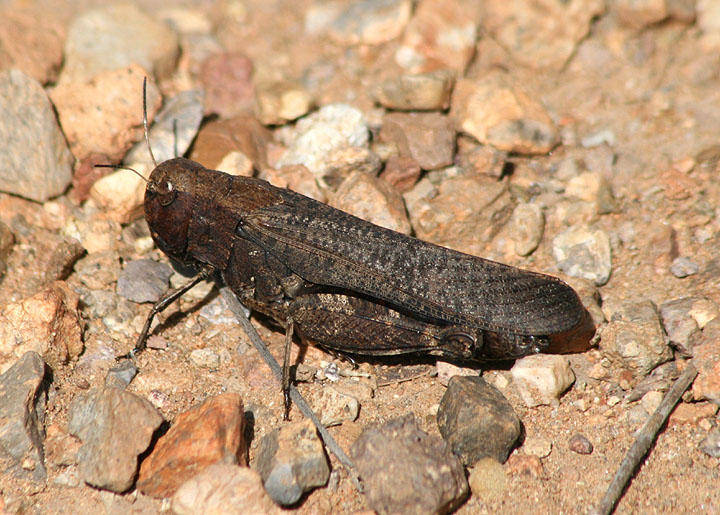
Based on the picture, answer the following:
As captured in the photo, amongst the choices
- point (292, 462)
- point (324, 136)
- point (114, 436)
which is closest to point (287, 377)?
point (292, 462)

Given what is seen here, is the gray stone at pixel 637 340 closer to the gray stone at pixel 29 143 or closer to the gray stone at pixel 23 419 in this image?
the gray stone at pixel 23 419

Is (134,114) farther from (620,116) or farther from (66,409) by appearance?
(620,116)

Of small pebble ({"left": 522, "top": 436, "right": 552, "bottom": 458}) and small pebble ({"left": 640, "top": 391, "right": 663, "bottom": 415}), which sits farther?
small pebble ({"left": 640, "top": 391, "right": 663, "bottom": 415})

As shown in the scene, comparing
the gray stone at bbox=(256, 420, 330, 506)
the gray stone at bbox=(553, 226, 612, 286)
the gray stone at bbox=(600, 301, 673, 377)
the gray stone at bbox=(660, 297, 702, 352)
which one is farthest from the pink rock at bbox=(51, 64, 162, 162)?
the gray stone at bbox=(660, 297, 702, 352)

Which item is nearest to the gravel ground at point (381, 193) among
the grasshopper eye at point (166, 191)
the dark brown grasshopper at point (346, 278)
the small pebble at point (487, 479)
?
the small pebble at point (487, 479)

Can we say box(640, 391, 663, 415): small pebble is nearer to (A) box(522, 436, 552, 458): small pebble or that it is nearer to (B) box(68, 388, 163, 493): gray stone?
Answer: (A) box(522, 436, 552, 458): small pebble

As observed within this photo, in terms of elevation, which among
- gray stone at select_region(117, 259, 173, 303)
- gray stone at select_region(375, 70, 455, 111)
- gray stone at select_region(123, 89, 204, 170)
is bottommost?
gray stone at select_region(117, 259, 173, 303)

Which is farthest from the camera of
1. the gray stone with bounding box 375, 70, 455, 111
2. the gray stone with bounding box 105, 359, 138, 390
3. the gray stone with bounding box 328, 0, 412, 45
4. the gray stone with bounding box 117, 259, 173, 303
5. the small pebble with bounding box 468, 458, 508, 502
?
the gray stone with bounding box 328, 0, 412, 45
